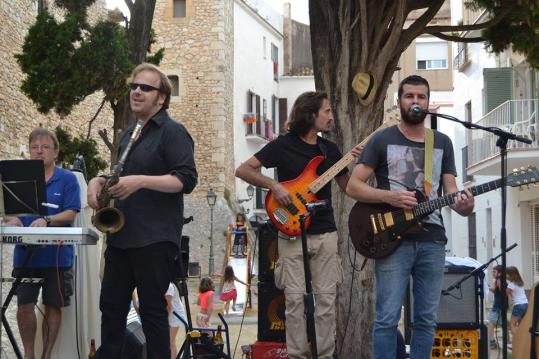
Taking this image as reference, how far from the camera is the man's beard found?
600 cm

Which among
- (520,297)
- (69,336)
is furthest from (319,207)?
(520,297)

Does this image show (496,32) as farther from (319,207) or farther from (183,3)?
(183,3)

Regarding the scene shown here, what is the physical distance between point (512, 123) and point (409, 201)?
19413mm

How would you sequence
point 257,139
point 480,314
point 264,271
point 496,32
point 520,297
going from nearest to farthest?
1. point 264,271
2. point 480,314
3. point 496,32
4. point 520,297
5. point 257,139

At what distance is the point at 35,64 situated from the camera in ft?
→ 59.4

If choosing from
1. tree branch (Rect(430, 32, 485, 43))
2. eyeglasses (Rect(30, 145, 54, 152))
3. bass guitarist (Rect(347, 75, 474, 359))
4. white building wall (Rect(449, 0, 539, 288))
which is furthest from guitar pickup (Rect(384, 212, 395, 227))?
white building wall (Rect(449, 0, 539, 288))

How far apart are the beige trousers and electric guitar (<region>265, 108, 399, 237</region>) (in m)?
0.13

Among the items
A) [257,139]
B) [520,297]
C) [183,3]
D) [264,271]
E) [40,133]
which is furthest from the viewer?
[257,139]

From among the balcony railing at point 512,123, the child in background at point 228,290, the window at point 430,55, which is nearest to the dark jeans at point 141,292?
the child in background at point 228,290

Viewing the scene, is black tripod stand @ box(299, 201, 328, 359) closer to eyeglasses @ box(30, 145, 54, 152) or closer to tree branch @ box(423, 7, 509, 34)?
eyeglasses @ box(30, 145, 54, 152)

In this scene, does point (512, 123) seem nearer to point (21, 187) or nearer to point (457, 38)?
point (457, 38)

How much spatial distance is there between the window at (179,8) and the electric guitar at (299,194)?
37202 mm

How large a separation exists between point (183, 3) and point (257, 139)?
7249 millimetres

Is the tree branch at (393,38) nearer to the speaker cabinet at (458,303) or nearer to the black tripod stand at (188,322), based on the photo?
the speaker cabinet at (458,303)
